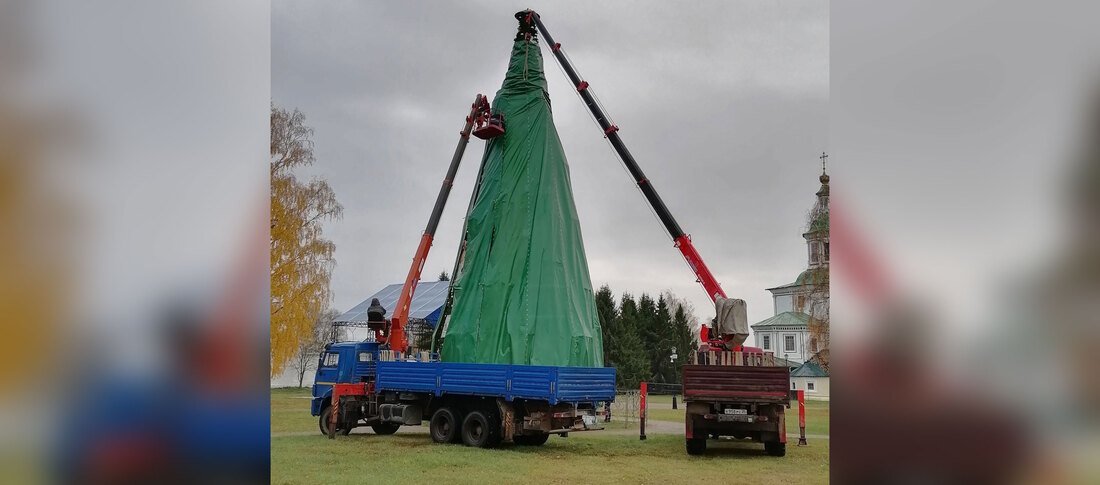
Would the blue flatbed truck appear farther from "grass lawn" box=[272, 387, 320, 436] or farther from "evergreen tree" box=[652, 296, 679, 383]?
"evergreen tree" box=[652, 296, 679, 383]

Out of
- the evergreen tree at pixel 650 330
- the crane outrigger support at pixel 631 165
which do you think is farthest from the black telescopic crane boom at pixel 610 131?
the evergreen tree at pixel 650 330

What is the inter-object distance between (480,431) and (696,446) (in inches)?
159

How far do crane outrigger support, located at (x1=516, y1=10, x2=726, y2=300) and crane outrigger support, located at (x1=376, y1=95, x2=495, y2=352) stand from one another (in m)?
2.10

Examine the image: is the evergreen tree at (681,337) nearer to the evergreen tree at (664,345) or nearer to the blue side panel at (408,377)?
the evergreen tree at (664,345)

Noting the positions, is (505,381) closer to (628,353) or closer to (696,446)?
(696,446)

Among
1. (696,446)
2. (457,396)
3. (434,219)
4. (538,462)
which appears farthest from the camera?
(434,219)

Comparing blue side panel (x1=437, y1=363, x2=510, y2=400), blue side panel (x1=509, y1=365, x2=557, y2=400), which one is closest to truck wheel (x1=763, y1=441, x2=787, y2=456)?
blue side panel (x1=509, y1=365, x2=557, y2=400)

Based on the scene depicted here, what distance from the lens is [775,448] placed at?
13.2 meters

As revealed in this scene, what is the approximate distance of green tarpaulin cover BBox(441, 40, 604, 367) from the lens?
1466 cm

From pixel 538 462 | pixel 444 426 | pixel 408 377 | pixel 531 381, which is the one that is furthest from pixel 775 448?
pixel 408 377

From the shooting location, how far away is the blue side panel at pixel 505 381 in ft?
43.8
